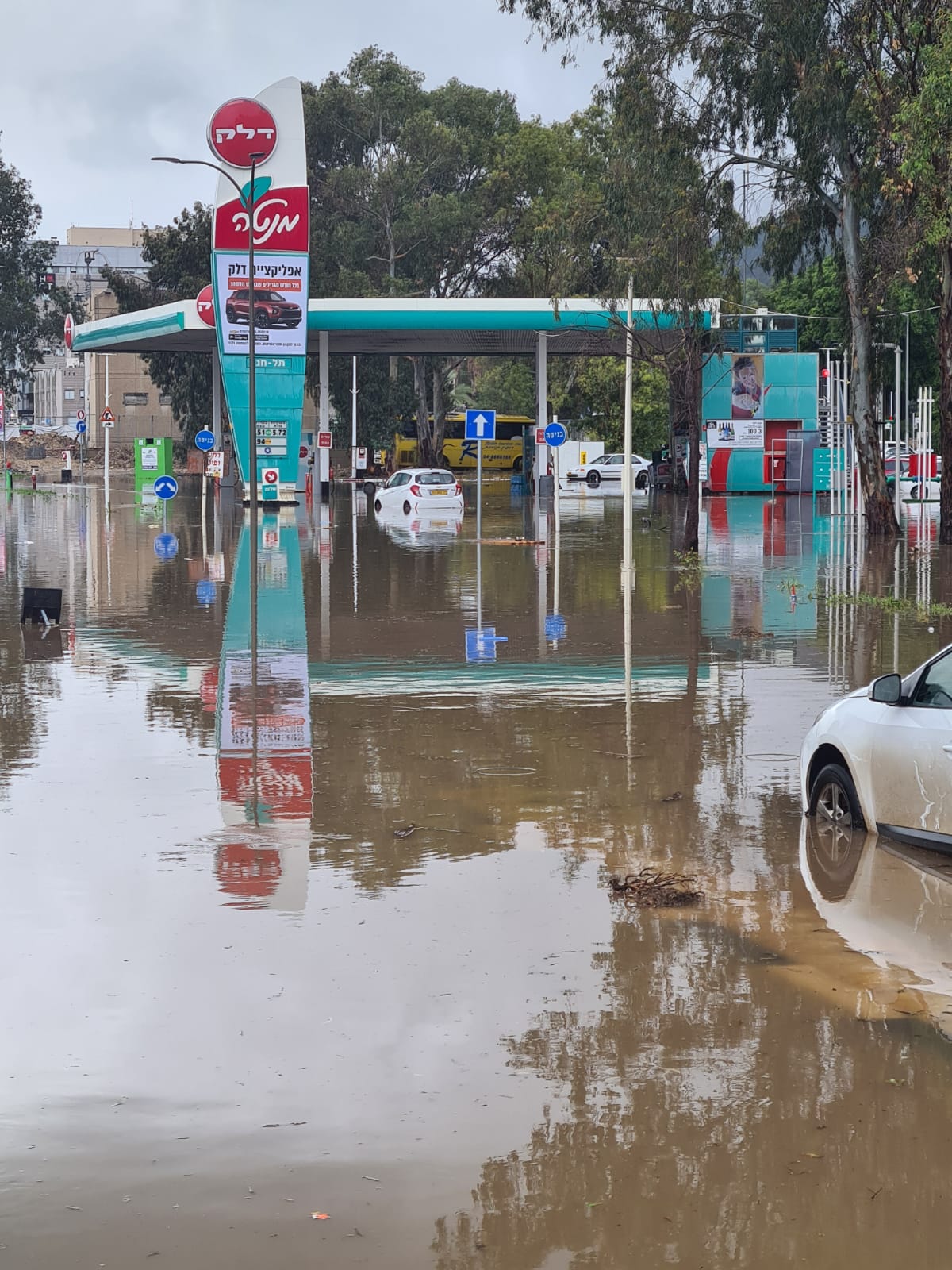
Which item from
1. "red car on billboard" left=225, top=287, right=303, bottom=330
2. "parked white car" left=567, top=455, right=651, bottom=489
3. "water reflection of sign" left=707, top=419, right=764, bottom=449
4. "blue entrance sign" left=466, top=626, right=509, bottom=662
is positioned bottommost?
"blue entrance sign" left=466, top=626, right=509, bottom=662

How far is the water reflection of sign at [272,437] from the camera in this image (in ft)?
175

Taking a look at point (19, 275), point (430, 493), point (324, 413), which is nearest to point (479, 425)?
point (430, 493)

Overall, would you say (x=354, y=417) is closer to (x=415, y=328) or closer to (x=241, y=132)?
(x=415, y=328)

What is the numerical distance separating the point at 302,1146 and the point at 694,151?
3255 centimetres

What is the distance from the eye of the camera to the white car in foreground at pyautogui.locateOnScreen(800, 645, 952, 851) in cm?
840

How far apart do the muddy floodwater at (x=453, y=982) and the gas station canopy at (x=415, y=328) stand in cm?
4113

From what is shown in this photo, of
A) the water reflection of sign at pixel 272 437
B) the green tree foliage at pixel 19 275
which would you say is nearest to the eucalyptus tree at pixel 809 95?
the water reflection of sign at pixel 272 437

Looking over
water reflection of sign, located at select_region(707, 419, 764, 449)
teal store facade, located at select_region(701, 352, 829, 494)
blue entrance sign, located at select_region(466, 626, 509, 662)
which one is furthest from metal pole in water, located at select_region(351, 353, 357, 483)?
blue entrance sign, located at select_region(466, 626, 509, 662)

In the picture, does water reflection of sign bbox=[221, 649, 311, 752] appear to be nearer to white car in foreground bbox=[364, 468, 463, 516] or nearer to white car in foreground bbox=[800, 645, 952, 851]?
white car in foreground bbox=[800, 645, 952, 851]

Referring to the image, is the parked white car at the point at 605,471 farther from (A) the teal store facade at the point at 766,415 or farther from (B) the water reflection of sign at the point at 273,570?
(B) the water reflection of sign at the point at 273,570

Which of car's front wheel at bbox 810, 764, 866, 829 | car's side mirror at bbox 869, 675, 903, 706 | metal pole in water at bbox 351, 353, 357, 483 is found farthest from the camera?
metal pole in water at bbox 351, 353, 357, 483

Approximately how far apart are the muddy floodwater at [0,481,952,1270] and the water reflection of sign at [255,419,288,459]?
37.5 m

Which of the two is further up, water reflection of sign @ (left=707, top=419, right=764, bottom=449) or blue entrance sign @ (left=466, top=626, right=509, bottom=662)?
water reflection of sign @ (left=707, top=419, right=764, bottom=449)

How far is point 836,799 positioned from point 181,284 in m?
82.7
